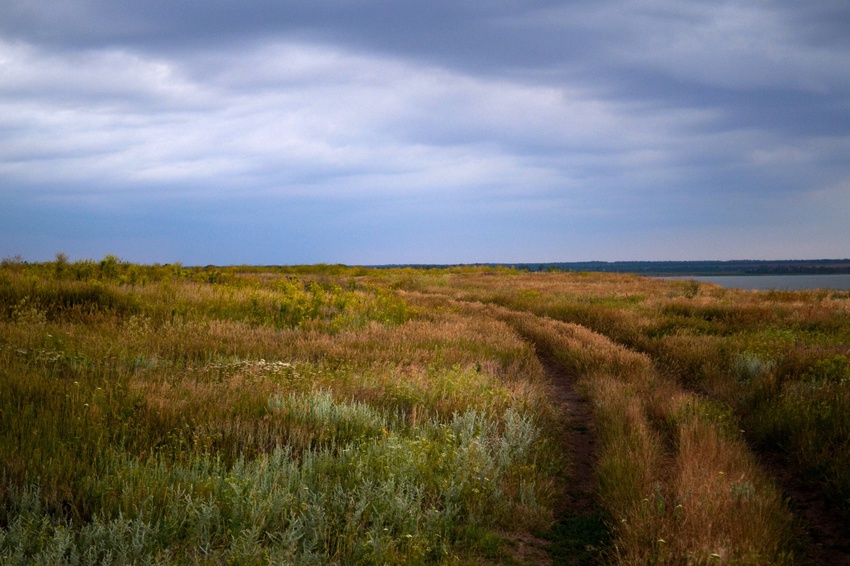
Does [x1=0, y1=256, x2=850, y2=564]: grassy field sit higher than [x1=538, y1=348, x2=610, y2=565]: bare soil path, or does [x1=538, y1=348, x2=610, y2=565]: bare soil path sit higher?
[x1=0, y1=256, x2=850, y2=564]: grassy field

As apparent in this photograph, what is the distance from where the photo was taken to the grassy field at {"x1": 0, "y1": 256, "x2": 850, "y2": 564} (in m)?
4.17

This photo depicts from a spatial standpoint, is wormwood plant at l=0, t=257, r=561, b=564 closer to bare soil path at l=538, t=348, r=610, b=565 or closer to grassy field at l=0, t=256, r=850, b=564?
grassy field at l=0, t=256, r=850, b=564

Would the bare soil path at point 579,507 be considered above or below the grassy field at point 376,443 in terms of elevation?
below

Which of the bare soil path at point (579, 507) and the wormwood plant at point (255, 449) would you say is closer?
the wormwood plant at point (255, 449)

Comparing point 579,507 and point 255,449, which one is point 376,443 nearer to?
point 255,449

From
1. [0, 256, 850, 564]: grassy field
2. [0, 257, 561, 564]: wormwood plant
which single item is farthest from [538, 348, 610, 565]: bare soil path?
[0, 257, 561, 564]: wormwood plant

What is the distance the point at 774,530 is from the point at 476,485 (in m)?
2.52

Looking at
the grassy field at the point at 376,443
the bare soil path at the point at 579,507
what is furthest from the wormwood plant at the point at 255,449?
the bare soil path at the point at 579,507

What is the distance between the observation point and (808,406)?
7207 millimetres

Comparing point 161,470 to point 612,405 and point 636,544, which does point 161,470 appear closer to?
point 636,544

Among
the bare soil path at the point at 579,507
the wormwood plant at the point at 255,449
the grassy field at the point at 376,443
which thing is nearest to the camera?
the wormwood plant at the point at 255,449

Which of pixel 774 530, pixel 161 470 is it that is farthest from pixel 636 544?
pixel 161 470

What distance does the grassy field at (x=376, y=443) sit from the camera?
4.17m

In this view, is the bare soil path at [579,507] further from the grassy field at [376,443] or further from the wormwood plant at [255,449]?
the wormwood plant at [255,449]
